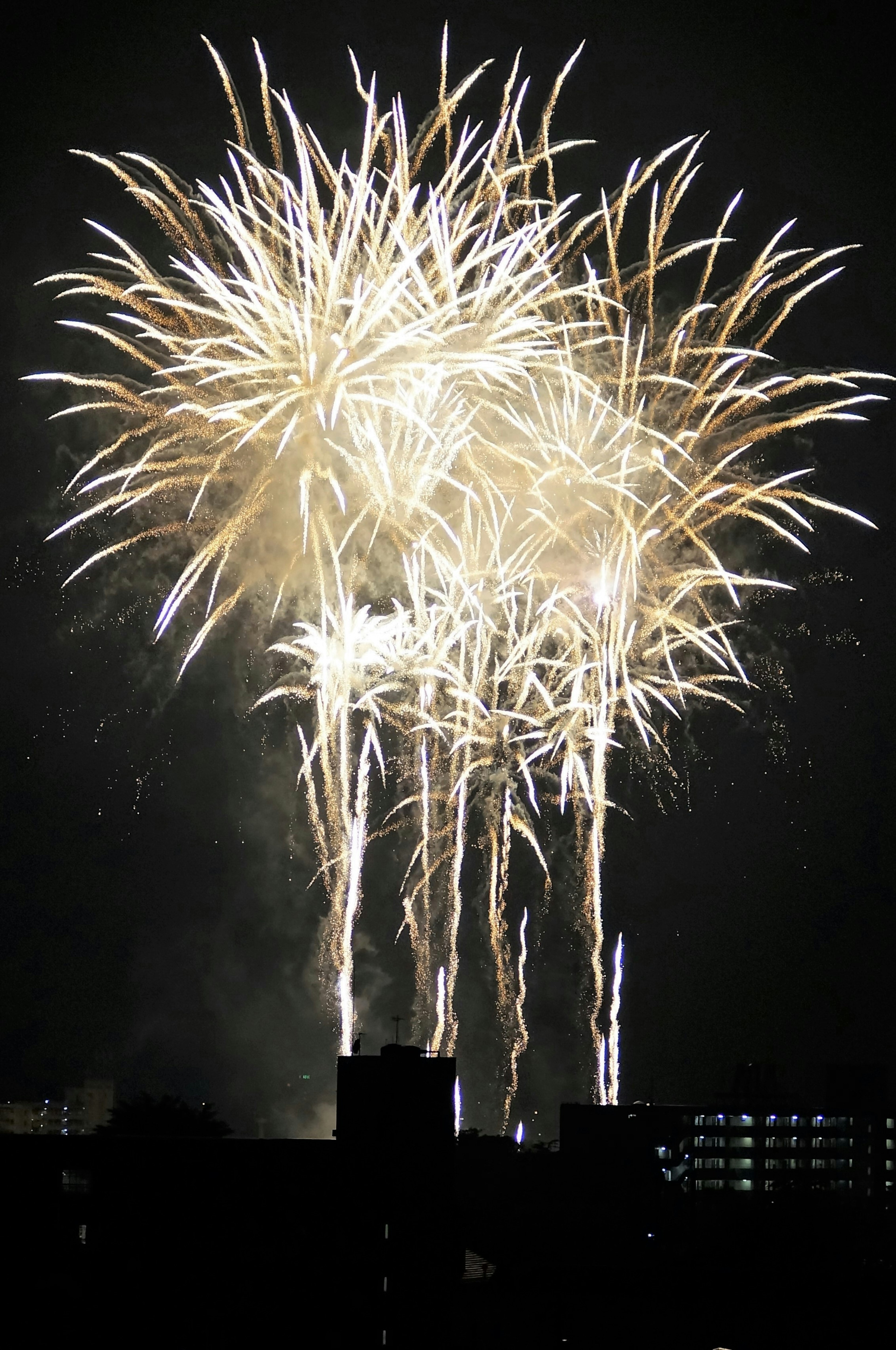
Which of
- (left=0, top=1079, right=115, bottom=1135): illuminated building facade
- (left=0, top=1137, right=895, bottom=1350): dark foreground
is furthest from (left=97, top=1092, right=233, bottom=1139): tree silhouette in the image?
(left=0, top=1079, right=115, bottom=1135): illuminated building facade

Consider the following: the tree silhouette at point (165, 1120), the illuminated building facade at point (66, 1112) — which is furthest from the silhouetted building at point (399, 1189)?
the illuminated building facade at point (66, 1112)

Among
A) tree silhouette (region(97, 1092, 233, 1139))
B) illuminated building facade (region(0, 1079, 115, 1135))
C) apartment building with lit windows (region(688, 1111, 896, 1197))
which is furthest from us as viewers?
illuminated building facade (region(0, 1079, 115, 1135))

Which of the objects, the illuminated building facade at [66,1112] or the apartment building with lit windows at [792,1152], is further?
the illuminated building facade at [66,1112]

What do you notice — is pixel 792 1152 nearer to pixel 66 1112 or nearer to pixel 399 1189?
pixel 66 1112

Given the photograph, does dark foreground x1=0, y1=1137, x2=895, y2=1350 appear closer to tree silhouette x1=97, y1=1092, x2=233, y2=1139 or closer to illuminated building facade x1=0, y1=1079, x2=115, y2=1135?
tree silhouette x1=97, y1=1092, x2=233, y2=1139

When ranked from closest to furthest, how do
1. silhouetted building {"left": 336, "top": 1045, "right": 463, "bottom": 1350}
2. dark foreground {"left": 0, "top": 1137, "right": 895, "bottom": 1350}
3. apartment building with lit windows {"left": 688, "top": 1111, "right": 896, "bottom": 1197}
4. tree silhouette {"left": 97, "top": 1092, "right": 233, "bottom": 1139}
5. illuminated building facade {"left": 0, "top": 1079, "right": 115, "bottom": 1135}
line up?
dark foreground {"left": 0, "top": 1137, "right": 895, "bottom": 1350} → silhouetted building {"left": 336, "top": 1045, "right": 463, "bottom": 1350} → tree silhouette {"left": 97, "top": 1092, "right": 233, "bottom": 1139} → apartment building with lit windows {"left": 688, "top": 1111, "right": 896, "bottom": 1197} → illuminated building facade {"left": 0, "top": 1079, "right": 115, "bottom": 1135}

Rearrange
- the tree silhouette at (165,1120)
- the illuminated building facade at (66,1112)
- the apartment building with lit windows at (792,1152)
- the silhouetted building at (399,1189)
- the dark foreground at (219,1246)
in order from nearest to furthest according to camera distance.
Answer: the dark foreground at (219,1246)
the silhouetted building at (399,1189)
the tree silhouette at (165,1120)
the apartment building with lit windows at (792,1152)
the illuminated building facade at (66,1112)

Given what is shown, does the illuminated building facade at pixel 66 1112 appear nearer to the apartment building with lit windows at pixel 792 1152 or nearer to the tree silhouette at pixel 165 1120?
the apartment building with lit windows at pixel 792 1152

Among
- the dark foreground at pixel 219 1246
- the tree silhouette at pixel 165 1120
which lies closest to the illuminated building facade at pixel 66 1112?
the tree silhouette at pixel 165 1120

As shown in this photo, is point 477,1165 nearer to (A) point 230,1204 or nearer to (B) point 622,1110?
(B) point 622,1110

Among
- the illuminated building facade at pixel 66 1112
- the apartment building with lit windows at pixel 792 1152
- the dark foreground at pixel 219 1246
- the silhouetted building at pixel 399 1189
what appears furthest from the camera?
the illuminated building facade at pixel 66 1112

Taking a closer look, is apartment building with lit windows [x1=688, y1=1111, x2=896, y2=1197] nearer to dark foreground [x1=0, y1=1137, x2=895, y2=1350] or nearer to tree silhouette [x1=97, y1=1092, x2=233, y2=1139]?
tree silhouette [x1=97, y1=1092, x2=233, y2=1139]

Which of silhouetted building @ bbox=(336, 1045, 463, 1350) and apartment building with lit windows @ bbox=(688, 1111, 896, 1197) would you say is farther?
apartment building with lit windows @ bbox=(688, 1111, 896, 1197)

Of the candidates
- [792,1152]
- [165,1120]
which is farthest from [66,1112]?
[165,1120]
